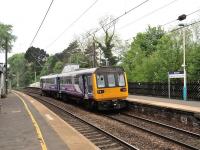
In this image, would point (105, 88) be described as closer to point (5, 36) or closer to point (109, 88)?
point (109, 88)

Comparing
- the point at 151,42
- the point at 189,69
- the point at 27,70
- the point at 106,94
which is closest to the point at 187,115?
the point at 106,94

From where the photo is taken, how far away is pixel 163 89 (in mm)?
31906

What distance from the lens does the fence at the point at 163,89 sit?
27359mm

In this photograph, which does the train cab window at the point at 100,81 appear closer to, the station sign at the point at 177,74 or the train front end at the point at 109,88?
the train front end at the point at 109,88

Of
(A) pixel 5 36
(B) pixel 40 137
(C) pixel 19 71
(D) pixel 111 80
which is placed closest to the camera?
(B) pixel 40 137

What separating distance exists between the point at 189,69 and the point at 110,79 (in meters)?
12.4

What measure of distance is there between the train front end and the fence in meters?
5.14

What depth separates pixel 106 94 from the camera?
24516 mm

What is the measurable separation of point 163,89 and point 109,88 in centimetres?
840

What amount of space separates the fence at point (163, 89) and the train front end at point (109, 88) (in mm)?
5138

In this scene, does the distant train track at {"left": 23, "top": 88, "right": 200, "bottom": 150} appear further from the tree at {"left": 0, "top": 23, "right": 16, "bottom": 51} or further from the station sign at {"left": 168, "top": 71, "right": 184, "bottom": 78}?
the tree at {"left": 0, "top": 23, "right": 16, "bottom": 51}

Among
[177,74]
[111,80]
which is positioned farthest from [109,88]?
[177,74]

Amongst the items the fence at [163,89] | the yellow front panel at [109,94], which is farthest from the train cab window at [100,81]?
the fence at [163,89]

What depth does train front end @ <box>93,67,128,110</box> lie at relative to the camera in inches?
960
